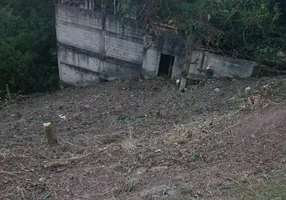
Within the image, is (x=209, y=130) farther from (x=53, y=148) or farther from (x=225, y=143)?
(x=53, y=148)

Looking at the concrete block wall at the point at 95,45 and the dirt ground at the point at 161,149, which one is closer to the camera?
the dirt ground at the point at 161,149

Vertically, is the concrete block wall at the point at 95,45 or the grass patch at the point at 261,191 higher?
the grass patch at the point at 261,191

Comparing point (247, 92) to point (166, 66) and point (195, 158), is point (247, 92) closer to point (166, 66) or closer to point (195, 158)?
point (195, 158)

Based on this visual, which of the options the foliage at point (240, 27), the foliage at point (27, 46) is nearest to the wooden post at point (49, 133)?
the foliage at point (240, 27)

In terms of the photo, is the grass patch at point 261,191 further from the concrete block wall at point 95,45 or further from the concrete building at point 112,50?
the concrete block wall at point 95,45

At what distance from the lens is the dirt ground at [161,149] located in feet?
12.5

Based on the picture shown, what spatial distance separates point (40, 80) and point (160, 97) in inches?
220

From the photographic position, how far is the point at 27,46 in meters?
10.8

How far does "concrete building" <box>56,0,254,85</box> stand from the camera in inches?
329

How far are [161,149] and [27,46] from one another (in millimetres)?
7902

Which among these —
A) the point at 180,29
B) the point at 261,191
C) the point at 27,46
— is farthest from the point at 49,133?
the point at 27,46

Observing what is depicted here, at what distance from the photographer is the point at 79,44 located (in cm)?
990

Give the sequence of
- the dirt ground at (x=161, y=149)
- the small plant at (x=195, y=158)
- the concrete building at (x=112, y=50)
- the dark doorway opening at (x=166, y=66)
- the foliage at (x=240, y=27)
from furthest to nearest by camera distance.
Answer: the dark doorway opening at (x=166, y=66) < the concrete building at (x=112, y=50) < the foliage at (x=240, y=27) < the small plant at (x=195, y=158) < the dirt ground at (x=161, y=149)

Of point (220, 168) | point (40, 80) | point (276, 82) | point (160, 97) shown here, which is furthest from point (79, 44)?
point (220, 168)
